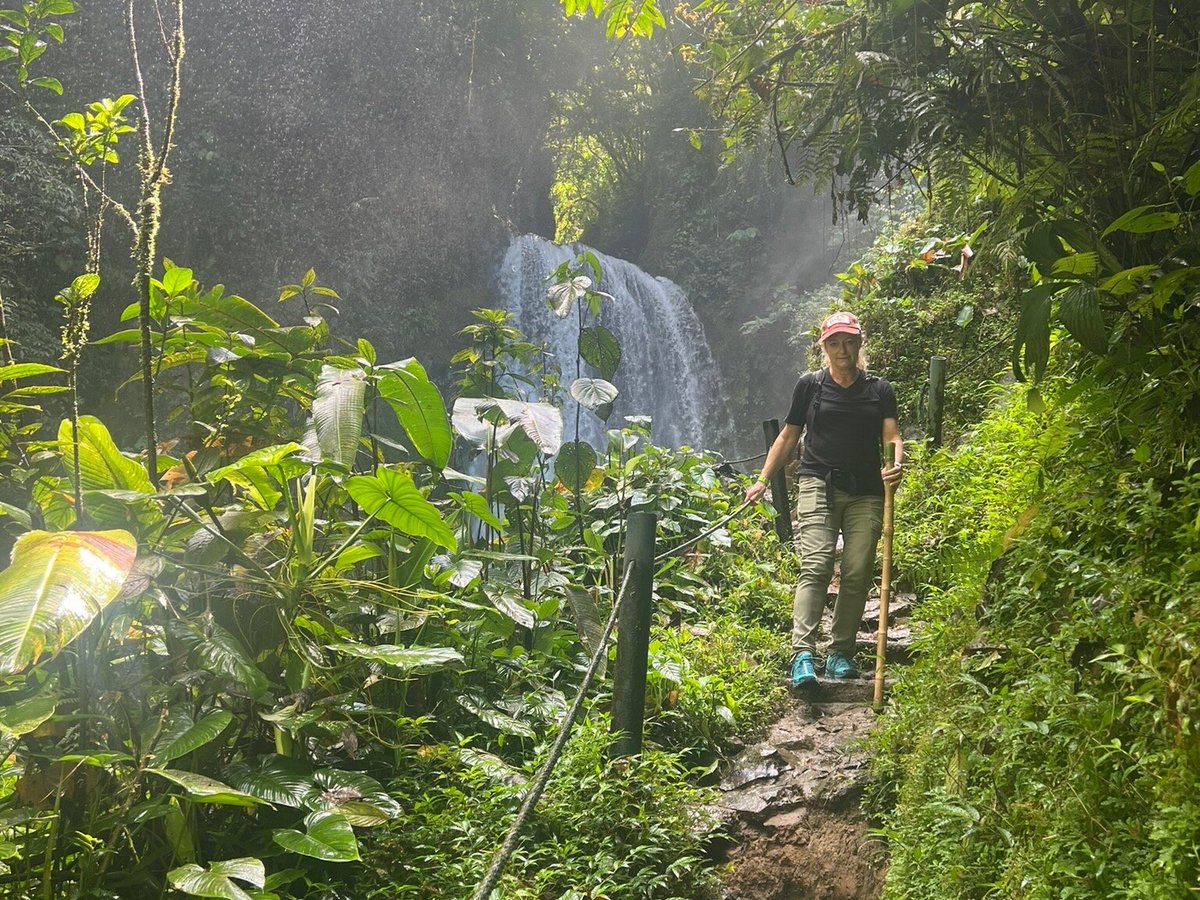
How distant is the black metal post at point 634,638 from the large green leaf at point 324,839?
1.11m

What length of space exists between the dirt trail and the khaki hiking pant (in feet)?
1.17

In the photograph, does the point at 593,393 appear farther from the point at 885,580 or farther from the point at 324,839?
the point at 324,839

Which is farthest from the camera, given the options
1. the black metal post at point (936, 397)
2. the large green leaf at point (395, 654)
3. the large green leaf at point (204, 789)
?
the black metal post at point (936, 397)

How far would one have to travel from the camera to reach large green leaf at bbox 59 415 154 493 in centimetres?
A: 235

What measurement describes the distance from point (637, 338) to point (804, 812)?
43.8 ft

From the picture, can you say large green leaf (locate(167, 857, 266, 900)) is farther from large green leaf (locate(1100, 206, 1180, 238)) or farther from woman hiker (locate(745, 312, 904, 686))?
woman hiker (locate(745, 312, 904, 686))

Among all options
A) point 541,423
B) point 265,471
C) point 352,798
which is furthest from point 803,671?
point 265,471

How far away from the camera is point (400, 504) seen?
8.87 feet

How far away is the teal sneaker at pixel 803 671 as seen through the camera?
3945mm

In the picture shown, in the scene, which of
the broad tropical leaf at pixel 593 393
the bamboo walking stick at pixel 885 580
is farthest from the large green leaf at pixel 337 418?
the bamboo walking stick at pixel 885 580

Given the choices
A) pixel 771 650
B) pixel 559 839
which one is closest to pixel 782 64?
pixel 559 839

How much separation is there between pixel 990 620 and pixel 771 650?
181 centimetres

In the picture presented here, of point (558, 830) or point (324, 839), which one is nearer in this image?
point (324, 839)

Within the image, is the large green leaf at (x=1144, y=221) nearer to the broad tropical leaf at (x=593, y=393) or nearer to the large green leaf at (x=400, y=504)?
the large green leaf at (x=400, y=504)
